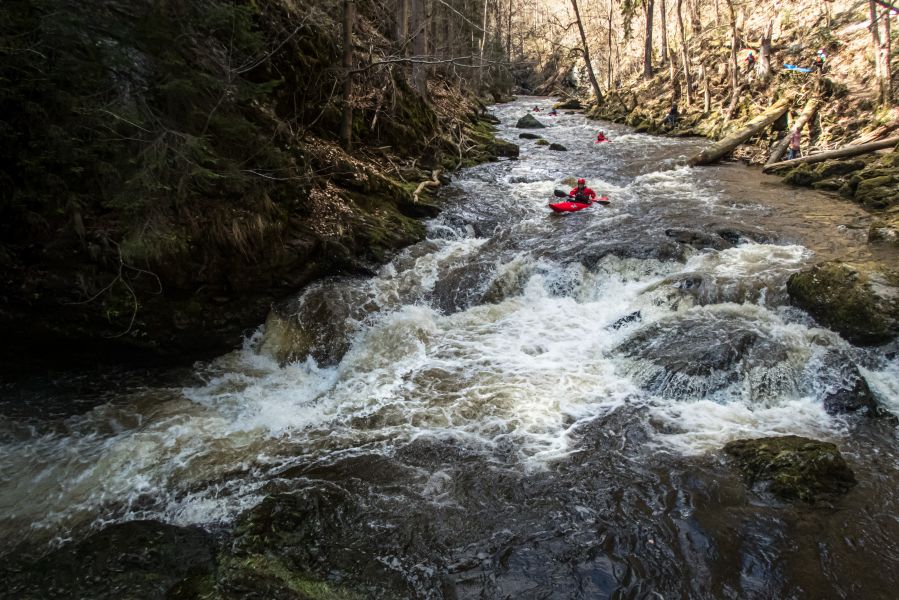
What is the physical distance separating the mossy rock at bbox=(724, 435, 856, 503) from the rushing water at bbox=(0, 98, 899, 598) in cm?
16

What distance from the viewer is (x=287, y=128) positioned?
331 inches

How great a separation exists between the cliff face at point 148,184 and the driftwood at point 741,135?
14004 mm

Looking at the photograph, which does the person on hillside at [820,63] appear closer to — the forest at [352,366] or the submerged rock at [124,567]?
the forest at [352,366]

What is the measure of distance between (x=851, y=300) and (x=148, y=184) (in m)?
9.43

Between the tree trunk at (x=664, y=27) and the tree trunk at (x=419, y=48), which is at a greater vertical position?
the tree trunk at (x=664, y=27)

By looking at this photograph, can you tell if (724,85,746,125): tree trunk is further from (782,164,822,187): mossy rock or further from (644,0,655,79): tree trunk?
(644,0,655,79): tree trunk

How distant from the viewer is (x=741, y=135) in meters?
17.9

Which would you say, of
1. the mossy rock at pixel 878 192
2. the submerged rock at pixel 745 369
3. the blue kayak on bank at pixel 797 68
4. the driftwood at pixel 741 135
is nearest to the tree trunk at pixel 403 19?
the driftwood at pixel 741 135

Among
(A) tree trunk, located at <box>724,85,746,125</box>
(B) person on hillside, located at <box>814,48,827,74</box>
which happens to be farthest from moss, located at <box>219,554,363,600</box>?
(A) tree trunk, located at <box>724,85,746,125</box>

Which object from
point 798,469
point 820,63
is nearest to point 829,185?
point 820,63

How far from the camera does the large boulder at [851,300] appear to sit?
677cm

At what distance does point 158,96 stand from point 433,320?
505 centimetres

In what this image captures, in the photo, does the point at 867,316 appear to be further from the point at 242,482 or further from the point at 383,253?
the point at 242,482

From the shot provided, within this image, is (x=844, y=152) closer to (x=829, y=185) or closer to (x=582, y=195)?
(x=829, y=185)
